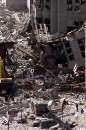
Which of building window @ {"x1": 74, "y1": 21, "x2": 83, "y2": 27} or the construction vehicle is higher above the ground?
building window @ {"x1": 74, "y1": 21, "x2": 83, "y2": 27}

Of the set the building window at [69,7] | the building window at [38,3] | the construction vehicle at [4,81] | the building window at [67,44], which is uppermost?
the building window at [38,3]

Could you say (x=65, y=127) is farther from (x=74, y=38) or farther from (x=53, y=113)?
(x=74, y=38)

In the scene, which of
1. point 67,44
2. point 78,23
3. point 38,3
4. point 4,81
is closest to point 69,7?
point 78,23

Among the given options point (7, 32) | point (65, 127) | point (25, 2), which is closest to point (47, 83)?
point (65, 127)

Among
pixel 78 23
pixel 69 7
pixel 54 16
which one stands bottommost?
pixel 78 23

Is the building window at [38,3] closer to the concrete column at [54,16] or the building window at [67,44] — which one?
the concrete column at [54,16]

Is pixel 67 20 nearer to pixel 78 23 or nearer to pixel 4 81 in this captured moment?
pixel 78 23

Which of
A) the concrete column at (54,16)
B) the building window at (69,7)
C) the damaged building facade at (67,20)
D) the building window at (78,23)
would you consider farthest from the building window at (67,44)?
the concrete column at (54,16)

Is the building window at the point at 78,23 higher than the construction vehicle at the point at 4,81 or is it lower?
higher

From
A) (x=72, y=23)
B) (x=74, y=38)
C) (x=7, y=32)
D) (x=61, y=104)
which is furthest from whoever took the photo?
(x=7, y=32)

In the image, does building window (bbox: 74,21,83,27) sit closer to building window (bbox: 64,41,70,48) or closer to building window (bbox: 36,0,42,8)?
building window (bbox: 64,41,70,48)

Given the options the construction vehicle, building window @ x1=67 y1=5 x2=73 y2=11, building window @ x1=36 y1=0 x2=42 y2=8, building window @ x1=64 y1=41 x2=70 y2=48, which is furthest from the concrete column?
the construction vehicle
